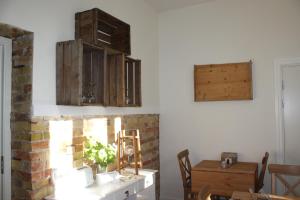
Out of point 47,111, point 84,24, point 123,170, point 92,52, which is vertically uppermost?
point 84,24

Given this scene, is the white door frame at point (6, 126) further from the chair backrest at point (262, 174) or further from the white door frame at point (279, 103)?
the white door frame at point (279, 103)

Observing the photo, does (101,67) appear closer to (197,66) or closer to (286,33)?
(197,66)

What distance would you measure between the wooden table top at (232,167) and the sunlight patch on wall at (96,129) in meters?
1.12

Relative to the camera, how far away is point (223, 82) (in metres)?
3.66

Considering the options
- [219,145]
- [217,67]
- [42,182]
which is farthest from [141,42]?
[42,182]

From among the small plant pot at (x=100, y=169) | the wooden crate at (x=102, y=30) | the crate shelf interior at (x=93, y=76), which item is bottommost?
the small plant pot at (x=100, y=169)

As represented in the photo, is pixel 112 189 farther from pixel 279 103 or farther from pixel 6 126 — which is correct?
pixel 279 103

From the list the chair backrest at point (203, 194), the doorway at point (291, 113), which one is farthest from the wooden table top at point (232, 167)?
the chair backrest at point (203, 194)

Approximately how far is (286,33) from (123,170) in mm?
2468

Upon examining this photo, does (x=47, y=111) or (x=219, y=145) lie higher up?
(x=47, y=111)

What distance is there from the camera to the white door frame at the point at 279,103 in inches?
134

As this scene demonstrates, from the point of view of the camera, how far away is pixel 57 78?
2.30m

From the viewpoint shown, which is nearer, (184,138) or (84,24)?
(84,24)

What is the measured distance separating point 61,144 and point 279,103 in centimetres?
254
